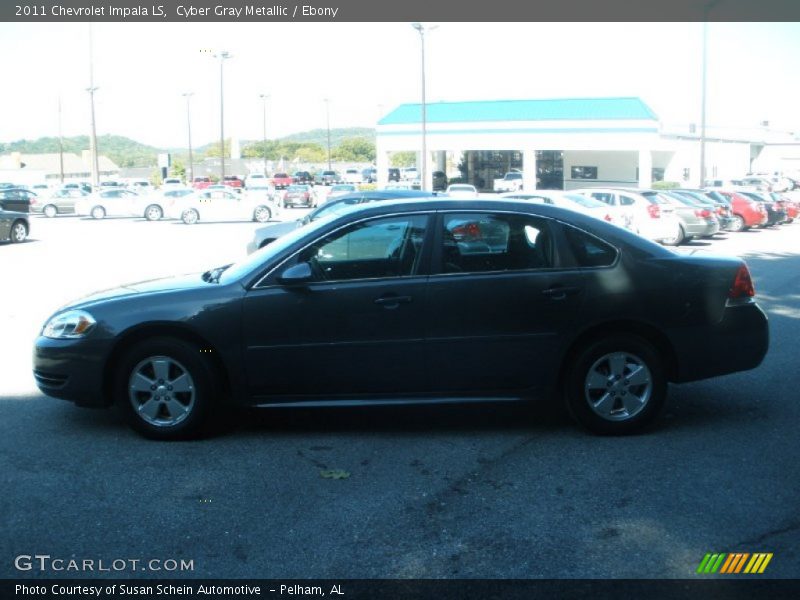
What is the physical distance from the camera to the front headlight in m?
6.32

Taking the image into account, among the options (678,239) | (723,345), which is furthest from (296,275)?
(678,239)

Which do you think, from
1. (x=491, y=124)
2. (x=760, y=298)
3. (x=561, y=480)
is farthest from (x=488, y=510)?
(x=491, y=124)

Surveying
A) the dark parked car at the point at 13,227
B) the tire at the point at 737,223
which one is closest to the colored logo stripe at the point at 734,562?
the dark parked car at the point at 13,227

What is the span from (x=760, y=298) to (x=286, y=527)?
35.2ft

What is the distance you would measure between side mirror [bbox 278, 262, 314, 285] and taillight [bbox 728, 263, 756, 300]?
298 centimetres

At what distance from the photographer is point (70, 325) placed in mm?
6410

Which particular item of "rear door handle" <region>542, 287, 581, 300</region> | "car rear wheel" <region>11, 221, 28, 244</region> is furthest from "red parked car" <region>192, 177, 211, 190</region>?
Answer: "rear door handle" <region>542, 287, 581, 300</region>

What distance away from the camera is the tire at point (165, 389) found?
6191 mm

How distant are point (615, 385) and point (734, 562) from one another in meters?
2.09

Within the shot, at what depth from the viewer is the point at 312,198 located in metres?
53.8

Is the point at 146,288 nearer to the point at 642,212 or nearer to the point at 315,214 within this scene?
the point at 315,214

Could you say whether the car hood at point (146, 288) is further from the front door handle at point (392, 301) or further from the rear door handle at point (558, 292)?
the rear door handle at point (558, 292)

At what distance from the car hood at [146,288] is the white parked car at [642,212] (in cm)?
1874
